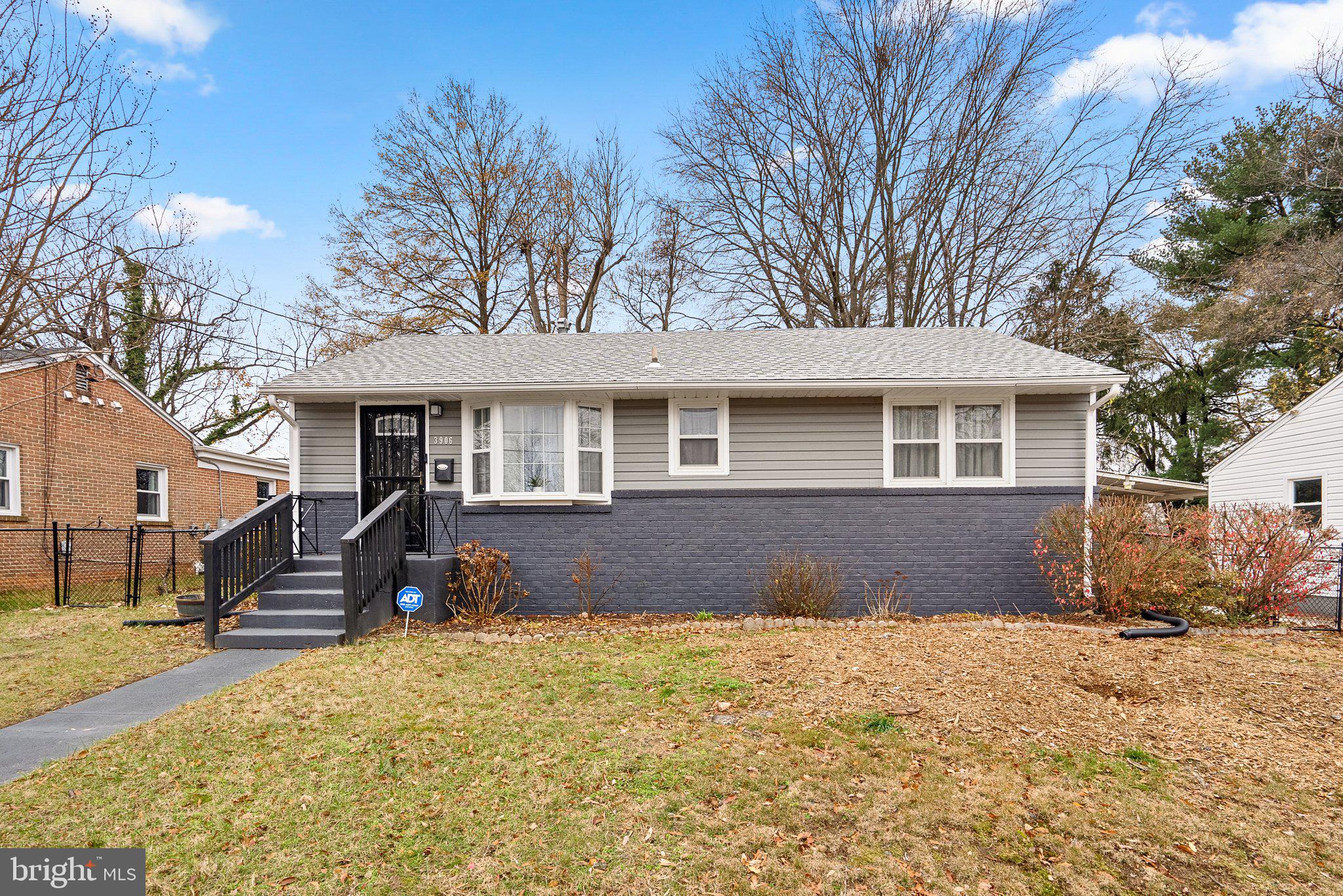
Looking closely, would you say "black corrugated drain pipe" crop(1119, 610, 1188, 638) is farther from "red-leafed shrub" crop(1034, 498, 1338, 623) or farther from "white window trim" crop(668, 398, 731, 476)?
"white window trim" crop(668, 398, 731, 476)

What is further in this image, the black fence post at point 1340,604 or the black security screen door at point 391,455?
the black security screen door at point 391,455

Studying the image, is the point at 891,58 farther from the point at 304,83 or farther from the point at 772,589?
the point at 772,589

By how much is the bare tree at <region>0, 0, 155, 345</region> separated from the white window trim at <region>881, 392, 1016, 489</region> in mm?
9504

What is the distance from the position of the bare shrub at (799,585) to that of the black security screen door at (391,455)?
4.88m

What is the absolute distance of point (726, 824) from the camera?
11.0 ft

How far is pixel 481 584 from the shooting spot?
340 inches

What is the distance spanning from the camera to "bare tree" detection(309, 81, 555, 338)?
63.1ft

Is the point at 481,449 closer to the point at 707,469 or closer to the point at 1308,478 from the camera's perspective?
the point at 707,469

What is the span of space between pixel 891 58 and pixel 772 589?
1733 cm

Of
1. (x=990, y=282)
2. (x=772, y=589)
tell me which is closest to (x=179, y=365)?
(x=772, y=589)

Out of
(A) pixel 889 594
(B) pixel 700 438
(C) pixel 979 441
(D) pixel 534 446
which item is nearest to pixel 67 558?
(D) pixel 534 446

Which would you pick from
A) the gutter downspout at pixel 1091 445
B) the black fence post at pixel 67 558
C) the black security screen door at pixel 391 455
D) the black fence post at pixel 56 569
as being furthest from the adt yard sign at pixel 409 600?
the gutter downspout at pixel 1091 445

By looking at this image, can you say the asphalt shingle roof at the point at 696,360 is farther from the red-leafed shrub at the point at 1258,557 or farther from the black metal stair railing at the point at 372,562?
the red-leafed shrub at the point at 1258,557

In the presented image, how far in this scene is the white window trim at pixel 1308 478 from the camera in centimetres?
1156
